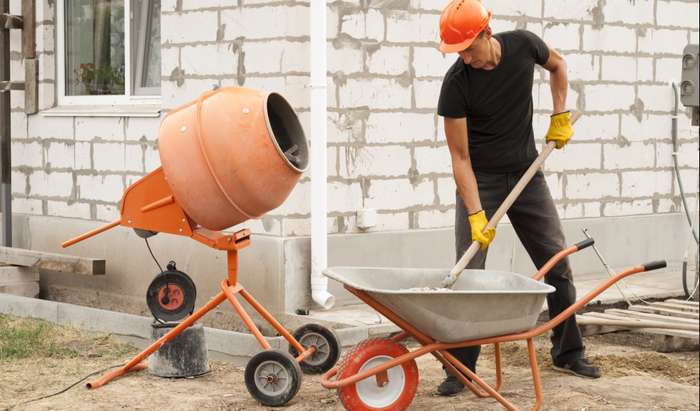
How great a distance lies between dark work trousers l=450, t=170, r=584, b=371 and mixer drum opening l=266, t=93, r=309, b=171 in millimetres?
839

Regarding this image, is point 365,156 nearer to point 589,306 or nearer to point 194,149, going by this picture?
point 589,306

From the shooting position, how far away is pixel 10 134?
33.2ft

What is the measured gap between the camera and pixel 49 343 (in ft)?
25.3

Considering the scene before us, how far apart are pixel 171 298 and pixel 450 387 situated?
157 cm

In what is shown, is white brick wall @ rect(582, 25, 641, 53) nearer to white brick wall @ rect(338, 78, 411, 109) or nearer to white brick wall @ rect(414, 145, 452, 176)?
white brick wall @ rect(414, 145, 452, 176)

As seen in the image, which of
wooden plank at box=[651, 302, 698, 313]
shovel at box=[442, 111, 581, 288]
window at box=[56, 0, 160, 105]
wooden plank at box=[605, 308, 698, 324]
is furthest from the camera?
window at box=[56, 0, 160, 105]

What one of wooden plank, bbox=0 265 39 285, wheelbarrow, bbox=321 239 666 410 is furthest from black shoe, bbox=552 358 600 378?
wooden plank, bbox=0 265 39 285

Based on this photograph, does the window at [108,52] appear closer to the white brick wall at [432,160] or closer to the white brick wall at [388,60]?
the white brick wall at [388,60]

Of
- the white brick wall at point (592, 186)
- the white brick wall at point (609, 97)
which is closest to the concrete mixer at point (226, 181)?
the white brick wall at point (592, 186)

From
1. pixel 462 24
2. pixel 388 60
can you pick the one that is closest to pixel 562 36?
pixel 388 60

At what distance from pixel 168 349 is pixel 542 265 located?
6.72ft

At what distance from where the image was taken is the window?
30.1 ft

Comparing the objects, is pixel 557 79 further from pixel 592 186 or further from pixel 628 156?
pixel 628 156

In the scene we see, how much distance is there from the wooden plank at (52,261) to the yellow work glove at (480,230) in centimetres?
378
